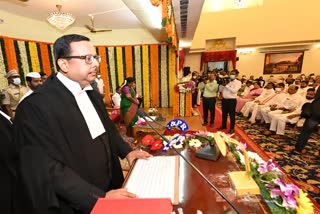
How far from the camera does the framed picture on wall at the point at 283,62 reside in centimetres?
1152

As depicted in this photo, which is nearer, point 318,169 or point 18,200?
point 18,200

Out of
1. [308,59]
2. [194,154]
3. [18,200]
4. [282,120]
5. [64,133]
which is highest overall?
[308,59]

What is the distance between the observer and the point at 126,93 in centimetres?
409

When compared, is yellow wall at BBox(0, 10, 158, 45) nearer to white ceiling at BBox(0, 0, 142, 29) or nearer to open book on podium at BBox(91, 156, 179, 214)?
white ceiling at BBox(0, 0, 142, 29)

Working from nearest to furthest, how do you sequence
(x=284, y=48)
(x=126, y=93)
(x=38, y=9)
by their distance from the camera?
(x=126, y=93), (x=38, y=9), (x=284, y=48)

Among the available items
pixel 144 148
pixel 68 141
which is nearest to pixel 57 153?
pixel 68 141

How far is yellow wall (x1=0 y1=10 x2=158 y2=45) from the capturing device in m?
5.24

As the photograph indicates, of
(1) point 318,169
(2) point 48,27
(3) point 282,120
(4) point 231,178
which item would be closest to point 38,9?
(2) point 48,27

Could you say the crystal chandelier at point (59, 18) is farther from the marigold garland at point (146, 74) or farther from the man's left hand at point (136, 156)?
the man's left hand at point (136, 156)

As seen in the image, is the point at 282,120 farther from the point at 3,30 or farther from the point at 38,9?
the point at 3,30

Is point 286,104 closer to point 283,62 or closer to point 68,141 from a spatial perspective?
point 68,141

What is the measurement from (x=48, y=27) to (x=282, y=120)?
7.44m

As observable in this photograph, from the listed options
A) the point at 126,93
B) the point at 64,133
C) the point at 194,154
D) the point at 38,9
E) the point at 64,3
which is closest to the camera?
the point at 64,133

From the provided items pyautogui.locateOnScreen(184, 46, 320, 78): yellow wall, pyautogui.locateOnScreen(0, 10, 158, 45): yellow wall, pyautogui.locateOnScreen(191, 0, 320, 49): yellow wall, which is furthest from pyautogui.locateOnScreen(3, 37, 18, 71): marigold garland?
pyautogui.locateOnScreen(184, 46, 320, 78): yellow wall
